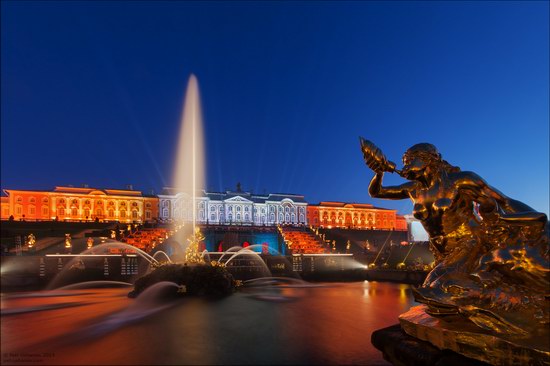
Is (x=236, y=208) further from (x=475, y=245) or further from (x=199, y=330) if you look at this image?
(x=475, y=245)

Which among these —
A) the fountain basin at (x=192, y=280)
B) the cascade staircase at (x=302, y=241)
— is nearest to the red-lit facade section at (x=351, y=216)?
the cascade staircase at (x=302, y=241)

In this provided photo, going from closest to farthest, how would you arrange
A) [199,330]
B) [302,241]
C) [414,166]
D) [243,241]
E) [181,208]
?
[414,166]
[199,330]
[302,241]
[243,241]
[181,208]

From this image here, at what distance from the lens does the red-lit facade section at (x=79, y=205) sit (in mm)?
86000

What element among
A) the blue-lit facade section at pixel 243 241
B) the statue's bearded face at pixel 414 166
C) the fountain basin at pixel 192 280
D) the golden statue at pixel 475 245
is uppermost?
the statue's bearded face at pixel 414 166

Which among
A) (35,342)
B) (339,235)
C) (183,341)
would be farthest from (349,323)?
(339,235)

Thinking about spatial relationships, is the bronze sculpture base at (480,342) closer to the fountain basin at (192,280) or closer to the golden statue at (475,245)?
the golden statue at (475,245)

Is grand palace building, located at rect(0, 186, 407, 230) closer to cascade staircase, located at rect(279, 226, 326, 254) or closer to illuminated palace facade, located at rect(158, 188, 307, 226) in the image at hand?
illuminated palace facade, located at rect(158, 188, 307, 226)

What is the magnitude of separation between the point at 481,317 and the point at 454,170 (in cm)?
144

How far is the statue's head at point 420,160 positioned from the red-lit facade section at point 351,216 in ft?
358

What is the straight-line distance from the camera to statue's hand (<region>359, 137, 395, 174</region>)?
142 inches

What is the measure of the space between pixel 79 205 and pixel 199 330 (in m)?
95.0

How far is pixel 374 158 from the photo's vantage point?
11.9 ft

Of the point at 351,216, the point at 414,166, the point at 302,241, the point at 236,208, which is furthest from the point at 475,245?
the point at 351,216

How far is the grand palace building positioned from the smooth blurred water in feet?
229
